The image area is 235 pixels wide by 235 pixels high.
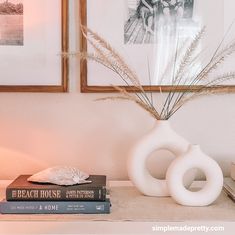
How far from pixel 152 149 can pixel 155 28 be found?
1.35 feet

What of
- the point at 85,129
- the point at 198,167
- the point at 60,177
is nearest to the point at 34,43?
the point at 85,129

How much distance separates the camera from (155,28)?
1.38 metres

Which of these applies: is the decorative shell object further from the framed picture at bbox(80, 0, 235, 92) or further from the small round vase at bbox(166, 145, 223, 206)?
the framed picture at bbox(80, 0, 235, 92)

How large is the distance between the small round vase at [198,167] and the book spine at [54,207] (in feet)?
0.64

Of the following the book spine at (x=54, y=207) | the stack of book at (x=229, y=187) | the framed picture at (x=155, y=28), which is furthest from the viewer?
the framed picture at (x=155, y=28)

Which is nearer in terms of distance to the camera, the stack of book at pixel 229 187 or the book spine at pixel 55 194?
the book spine at pixel 55 194

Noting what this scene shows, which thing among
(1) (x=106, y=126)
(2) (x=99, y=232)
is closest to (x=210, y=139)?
(1) (x=106, y=126)

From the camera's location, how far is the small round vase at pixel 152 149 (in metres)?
1.21

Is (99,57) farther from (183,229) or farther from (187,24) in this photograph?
(183,229)

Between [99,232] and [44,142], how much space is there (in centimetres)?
51

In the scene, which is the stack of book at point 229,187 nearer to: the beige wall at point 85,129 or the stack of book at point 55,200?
the beige wall at point 85,129

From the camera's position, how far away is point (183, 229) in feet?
3.33

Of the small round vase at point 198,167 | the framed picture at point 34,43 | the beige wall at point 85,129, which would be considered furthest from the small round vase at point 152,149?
the framed picture at point 34,43

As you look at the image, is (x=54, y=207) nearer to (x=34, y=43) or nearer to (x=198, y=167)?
(x=198, y=167)
